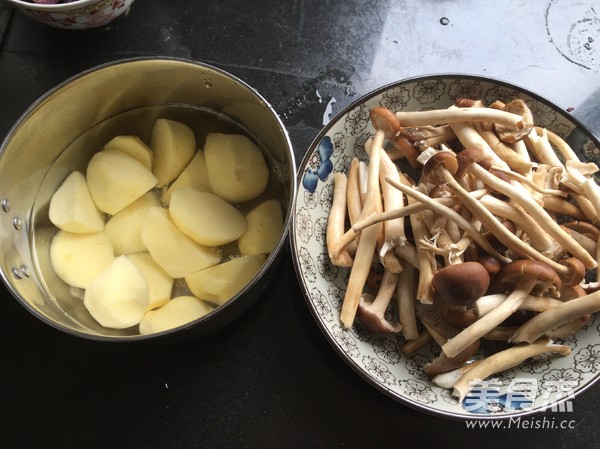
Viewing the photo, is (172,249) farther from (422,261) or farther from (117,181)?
(422,261)

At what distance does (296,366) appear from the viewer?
0.88 metres

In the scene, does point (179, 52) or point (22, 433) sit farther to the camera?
point (179, 52)

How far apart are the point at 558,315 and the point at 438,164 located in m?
0.28

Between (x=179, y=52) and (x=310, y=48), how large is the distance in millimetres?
279

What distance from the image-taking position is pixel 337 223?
878mm

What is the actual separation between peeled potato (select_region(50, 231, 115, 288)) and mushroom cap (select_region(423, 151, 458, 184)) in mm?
531

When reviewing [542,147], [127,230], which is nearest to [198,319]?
[127,230]

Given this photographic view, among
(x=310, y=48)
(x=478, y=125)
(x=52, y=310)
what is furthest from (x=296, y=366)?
(x=310, y=48)

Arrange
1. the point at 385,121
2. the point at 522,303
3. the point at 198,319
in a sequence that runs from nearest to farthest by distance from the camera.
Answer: the point at 198,319
the point at 522,303
the point at 385,121

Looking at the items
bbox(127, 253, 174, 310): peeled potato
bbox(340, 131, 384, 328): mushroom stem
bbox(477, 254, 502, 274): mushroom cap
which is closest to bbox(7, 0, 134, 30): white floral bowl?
bbox(127, 253, 174, 310): peeled potato

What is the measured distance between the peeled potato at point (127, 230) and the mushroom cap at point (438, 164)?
469 millimetres

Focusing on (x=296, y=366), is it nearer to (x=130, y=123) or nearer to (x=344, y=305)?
(x=344, y=305)

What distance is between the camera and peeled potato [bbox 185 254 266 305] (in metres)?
0.82

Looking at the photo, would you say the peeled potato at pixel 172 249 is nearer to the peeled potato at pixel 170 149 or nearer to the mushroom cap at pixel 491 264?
the peeled potato at pixel 170 149
